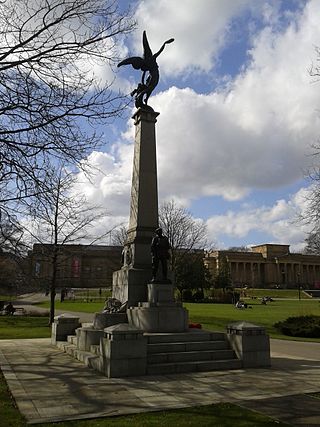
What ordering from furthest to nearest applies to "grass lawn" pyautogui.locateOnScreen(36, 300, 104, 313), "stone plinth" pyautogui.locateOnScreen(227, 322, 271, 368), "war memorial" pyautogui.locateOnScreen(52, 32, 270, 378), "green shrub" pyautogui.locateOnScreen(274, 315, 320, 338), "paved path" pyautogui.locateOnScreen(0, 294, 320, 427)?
"grass lawn" pyautogui.locateOnScreen(36, 300, 104, 313), "green shrub" pyautogui.locateOnScreen(274, 315, 320, 338), "stone plinth" pyautogui.locateOnScreen(227, 322, 271, 368), "war memorial" pyautogui.locateOnScreen(52, 32, 270, 378), "paved path" pyautogui.locateOnScreen(0, 294, 320, 427)

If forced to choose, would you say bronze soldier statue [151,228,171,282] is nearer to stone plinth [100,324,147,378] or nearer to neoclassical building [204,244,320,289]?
stone plinth [100,324,147,378]

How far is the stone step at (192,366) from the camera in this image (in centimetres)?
1009

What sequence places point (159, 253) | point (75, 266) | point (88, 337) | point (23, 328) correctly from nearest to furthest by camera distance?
point (88, 337), point (159, 253), point (23, 328), point (75, 266)

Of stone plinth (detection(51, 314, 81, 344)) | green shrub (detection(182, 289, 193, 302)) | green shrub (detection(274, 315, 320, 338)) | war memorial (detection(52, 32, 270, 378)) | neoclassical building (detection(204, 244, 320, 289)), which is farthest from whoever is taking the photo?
neoclassical building (detection(204, 244, 320, 289))

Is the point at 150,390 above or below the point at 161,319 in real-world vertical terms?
below

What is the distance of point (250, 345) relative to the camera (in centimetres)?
1121

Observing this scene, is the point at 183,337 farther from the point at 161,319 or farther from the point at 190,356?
the point at 161,319

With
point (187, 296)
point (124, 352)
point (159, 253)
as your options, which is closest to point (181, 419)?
point (124, 352)

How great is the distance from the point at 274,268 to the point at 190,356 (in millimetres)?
121285

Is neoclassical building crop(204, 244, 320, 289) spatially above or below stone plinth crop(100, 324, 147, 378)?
above

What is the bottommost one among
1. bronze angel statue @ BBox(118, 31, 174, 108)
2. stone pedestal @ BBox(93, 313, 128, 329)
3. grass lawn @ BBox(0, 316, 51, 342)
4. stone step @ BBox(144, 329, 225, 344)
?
grass lawn @ BBox(0, 316, 51, 342)

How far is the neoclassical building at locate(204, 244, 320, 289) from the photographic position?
122 metres

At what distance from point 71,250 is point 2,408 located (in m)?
20.0

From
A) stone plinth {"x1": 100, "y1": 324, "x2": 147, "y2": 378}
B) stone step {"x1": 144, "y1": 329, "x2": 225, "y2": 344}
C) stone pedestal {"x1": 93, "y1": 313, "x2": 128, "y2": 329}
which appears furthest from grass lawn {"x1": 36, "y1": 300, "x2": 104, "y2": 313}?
stone plinth {"x1": 100, "y1": 324, "x2": 147, "y2": 378}
